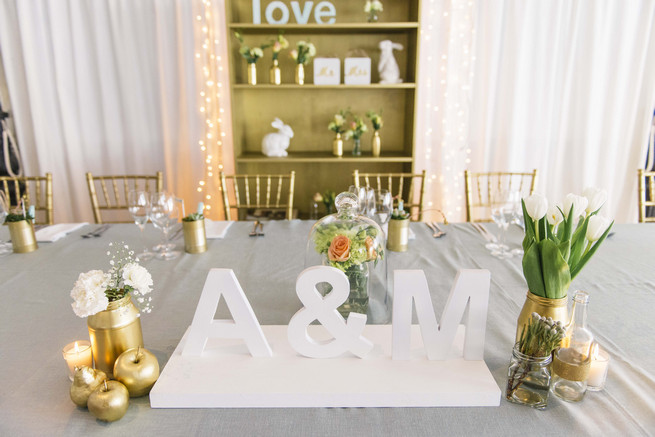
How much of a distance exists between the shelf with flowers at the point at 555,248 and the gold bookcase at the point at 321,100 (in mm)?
1957

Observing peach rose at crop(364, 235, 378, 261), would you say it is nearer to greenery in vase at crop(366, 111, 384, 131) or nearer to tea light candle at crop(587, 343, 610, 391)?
tea light candle at crop(587, 343, 610, 391)

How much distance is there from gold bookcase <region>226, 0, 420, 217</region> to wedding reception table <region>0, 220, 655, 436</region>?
4.10 feet

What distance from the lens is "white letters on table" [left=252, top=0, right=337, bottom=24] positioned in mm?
2564

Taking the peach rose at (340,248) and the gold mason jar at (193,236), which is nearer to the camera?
the peach rose at (340,248)

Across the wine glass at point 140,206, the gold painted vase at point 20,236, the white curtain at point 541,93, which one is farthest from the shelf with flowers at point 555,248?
the white curtain at point 541,93

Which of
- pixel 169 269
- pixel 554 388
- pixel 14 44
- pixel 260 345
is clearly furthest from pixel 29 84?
pixel 554 388

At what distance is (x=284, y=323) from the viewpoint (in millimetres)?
977

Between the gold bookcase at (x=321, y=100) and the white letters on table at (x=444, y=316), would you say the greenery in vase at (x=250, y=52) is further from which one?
the white letters on table at (x=444, y=316)

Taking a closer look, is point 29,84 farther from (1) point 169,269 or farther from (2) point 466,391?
(2) point 466,391

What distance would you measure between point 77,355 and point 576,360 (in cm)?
87

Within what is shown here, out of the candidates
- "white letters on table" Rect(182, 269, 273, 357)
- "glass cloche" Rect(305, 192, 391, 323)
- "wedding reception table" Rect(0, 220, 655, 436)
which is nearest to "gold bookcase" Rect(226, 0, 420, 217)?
"wedding reception table" Rect(0, 220, 655, 436)

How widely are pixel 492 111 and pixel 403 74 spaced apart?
0.72 m

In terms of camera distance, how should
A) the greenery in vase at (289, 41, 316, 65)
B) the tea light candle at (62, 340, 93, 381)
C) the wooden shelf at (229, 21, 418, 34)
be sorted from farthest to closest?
the greenery in vase at (289, 41, 316, 65) → the wooden shelf at (229, 21, 418, 34) → the tea light candle at (62, 340, 93, 381)

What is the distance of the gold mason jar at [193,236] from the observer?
142 cm
